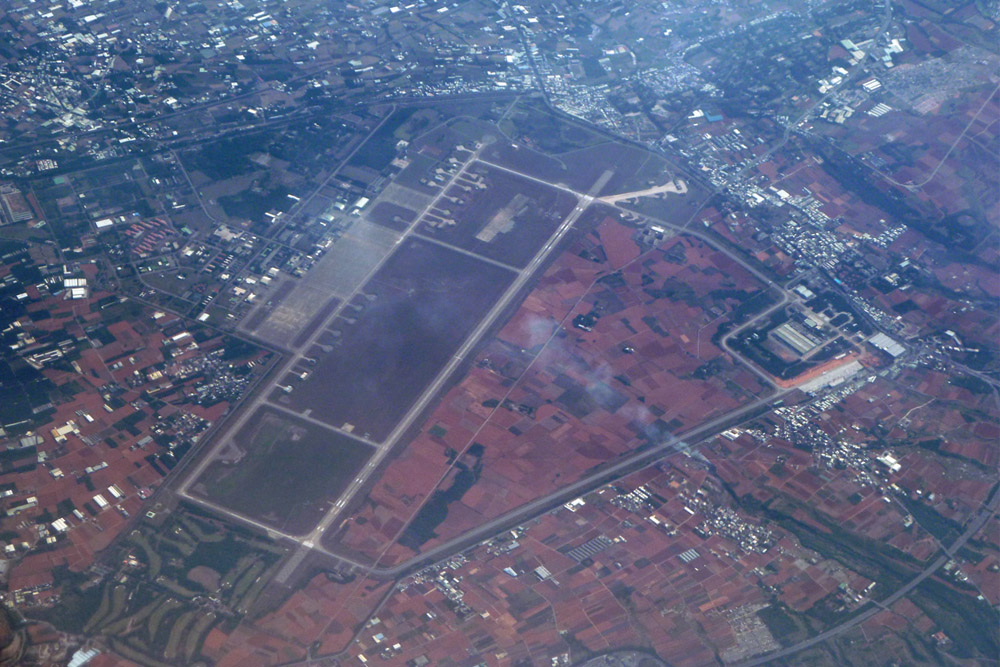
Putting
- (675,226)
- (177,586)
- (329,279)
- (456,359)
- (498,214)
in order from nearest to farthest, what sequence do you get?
(177,586), (456,359), (329,279), (498,214), (675,226)

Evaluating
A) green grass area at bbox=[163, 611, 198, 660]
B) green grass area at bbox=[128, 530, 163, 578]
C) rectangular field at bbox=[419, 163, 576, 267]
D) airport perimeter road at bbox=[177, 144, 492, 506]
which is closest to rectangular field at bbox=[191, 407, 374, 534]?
airport perimeter road at bbox=[177, 144, 492, 506]

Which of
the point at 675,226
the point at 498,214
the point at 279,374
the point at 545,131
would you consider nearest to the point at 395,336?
the point at 279,374

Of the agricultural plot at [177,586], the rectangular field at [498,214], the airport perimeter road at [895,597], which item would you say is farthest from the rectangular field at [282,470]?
the airport perimeter road at [895,597]

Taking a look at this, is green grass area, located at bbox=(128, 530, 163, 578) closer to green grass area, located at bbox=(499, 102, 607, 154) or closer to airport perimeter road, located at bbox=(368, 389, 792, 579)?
airport perimeter road, located at bbox=(368, 389, 792, 579)

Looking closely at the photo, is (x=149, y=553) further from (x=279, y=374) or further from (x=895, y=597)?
(x=895, y=597)

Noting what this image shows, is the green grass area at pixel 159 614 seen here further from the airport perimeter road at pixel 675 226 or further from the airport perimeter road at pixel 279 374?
the airport perimeter road at pixel 675 226

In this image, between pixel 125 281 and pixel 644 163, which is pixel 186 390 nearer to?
pixel 125 281
